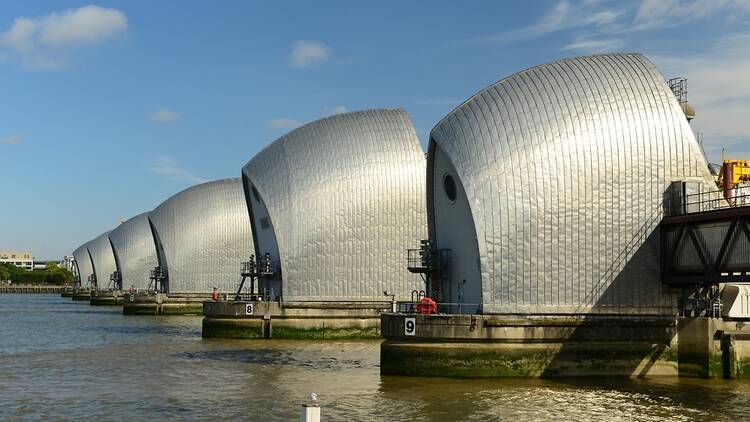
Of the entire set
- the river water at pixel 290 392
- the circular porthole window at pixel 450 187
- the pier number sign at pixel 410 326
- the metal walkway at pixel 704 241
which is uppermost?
the circular porthole window at pixel 450 187

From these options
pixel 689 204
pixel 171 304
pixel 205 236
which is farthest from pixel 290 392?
pixel 171 304

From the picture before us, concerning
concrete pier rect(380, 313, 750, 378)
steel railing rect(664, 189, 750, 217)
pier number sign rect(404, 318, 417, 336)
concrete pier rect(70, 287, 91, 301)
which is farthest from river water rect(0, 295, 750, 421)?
concrete pier rect(70, 287, 91, 301)

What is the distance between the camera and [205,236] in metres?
87.9

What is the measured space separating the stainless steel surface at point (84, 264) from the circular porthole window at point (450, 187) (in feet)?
456

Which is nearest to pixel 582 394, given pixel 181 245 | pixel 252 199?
pixel 252 199

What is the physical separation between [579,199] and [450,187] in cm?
669

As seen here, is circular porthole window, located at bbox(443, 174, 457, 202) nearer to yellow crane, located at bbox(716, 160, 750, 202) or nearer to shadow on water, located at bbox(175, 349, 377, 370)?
shadow on water, located at bbox(175, 349, 377, 370)

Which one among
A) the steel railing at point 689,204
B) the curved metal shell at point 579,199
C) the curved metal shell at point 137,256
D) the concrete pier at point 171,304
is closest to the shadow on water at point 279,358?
the curved metal shell at point 579,199

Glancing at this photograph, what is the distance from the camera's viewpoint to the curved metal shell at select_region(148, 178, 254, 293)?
Answer: 8644 centimetres

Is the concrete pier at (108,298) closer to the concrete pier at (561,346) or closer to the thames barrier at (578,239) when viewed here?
the thames barrier at (578,239)

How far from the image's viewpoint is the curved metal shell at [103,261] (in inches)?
5935

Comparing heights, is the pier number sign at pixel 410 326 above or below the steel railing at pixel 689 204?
below

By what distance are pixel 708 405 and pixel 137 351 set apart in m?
29.1

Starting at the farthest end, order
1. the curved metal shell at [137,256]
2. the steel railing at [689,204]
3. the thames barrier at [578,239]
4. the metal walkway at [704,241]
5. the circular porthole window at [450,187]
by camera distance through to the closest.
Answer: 1. the curved metal shell at [137,256]
2. the circular porthole window at [450,187]
3. the steel railing at [689,204]
4. the thames barrier at [578,239]
5. the metal walkway at [704,241]
